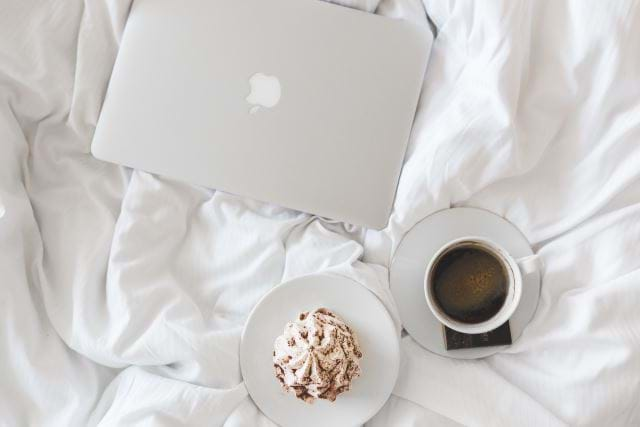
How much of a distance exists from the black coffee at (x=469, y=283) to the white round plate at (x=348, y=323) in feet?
0.28

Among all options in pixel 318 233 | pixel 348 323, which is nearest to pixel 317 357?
pixel 348 323

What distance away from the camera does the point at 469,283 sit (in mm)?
916

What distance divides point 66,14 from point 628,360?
88 cm

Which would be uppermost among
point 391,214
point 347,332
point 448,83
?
point 448,83

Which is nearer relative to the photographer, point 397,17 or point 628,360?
point 628,360

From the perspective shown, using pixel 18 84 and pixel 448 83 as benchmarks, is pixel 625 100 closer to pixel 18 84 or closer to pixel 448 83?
pixel 448 83

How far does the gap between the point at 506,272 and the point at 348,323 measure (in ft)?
0.71

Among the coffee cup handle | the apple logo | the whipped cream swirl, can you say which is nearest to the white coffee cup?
the coffee cup handle

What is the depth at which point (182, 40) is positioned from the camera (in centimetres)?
94

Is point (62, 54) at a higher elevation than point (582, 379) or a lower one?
higher

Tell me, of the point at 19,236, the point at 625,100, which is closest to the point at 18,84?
the point at 19,236

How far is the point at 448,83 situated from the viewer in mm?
929

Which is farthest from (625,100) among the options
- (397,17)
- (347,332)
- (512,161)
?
(347,332)

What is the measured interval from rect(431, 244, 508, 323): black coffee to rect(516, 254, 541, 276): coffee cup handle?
0.08 feet
